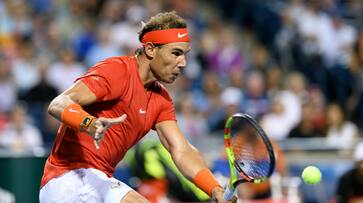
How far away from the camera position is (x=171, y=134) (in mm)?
7238

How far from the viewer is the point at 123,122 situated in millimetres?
6898

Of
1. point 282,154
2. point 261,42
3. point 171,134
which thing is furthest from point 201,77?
point 171,134

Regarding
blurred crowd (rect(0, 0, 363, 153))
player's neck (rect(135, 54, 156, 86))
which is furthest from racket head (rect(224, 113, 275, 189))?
blurred crowd (rect(0, 0, 363, 153))

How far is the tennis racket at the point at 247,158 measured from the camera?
6.52m

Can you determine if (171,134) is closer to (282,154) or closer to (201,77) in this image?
(282,154)

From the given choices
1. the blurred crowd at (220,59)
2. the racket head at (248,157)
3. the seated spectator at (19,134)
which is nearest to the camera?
the racket head at (248,157)

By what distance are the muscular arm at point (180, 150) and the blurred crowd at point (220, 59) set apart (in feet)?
17.3

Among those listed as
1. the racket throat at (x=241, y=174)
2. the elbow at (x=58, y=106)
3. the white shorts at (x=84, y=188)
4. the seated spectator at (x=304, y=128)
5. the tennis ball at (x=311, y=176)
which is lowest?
the white shorts at (x=84, y=188)

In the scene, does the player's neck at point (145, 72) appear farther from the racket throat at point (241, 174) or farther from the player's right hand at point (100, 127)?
the player's right hand at point (100, 127)

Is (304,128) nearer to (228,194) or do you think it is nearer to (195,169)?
(195,169)

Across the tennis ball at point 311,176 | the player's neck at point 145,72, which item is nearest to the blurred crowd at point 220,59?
the player's neck at point 145,72

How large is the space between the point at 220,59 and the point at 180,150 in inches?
347

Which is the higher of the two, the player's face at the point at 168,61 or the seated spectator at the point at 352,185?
the seated spectator at the point at 352,185

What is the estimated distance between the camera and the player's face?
274 inches
